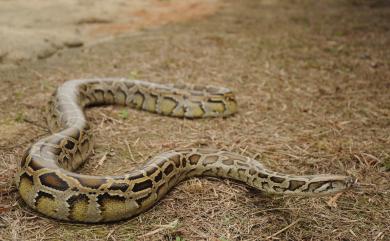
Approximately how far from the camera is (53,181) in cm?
425

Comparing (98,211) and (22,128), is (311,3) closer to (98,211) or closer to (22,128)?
(22,128)

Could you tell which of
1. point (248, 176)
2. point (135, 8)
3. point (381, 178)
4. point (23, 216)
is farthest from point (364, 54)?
point (23, 216)

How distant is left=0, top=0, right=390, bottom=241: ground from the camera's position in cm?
430

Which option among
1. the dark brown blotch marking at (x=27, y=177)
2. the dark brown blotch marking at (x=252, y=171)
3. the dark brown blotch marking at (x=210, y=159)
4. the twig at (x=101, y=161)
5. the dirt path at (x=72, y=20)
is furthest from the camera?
the dirt path at (x=72, y=20)

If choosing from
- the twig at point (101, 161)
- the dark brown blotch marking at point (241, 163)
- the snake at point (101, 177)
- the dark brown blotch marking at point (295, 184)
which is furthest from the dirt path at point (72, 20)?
the dark brown blotch marking at point (295, 184)

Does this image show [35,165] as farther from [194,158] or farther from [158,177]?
[194,158]

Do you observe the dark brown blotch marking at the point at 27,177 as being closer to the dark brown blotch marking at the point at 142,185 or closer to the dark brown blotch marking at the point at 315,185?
the dark brown blotch marking at the point at 142,185

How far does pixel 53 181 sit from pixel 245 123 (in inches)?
135

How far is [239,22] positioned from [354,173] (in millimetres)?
8422

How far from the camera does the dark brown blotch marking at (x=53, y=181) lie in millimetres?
4219

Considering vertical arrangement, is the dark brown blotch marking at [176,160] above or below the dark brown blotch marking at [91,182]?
below

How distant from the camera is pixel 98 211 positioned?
4219 mm

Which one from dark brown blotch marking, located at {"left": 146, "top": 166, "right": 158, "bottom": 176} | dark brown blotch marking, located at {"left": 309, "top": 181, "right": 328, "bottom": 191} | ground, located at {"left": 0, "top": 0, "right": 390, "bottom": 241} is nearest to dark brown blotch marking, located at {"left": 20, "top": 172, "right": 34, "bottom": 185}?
ground, located at {"left": 0, "top": 0, "right": 390, "bottom": 241}

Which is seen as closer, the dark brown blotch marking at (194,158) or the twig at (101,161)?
the dark brown blotch marking at (194,158)
